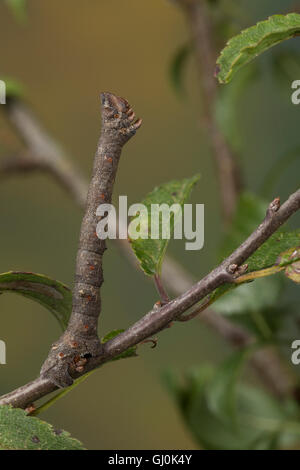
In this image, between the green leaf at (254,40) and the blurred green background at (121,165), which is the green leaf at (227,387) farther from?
the blurred green background at (121,165)

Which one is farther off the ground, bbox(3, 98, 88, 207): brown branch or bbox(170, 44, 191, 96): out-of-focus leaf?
bbox(170, 44, 191, 96): out-of-focus leaf

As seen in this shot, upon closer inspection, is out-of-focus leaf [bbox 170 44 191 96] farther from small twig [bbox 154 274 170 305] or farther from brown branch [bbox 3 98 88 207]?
small twig [bbox 154 274 170 305]

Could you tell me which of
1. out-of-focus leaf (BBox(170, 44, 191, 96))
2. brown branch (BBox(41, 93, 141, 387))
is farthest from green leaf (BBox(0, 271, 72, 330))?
out-of-focus leaf (BBox(170, 44, 191, 96))

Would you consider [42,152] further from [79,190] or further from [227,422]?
[227,422]

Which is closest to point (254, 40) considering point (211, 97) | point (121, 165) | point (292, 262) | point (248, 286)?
point (292, 262)

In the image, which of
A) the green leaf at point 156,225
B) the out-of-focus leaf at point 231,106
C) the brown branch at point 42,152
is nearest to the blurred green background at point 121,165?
the brown branch at point 42,152

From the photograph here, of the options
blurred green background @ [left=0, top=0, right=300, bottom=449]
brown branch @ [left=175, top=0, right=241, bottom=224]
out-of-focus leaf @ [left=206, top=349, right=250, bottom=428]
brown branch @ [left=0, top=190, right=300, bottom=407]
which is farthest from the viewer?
blurred green background @ [left=0, top=0, right=300, bottom=449]
